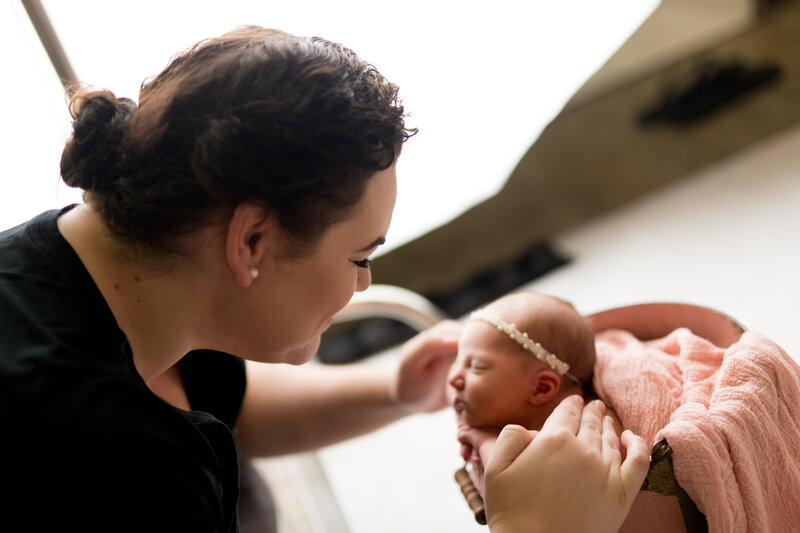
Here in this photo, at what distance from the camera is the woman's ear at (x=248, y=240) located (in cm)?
74

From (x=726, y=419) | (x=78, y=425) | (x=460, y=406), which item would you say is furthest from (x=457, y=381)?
(x=78, y=425)

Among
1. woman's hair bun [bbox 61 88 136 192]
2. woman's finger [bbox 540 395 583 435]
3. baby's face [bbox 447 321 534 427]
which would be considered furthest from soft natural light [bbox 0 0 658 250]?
woman's finger [bbox 540 395 583 435]

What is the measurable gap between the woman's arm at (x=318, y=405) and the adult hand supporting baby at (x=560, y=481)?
424mm

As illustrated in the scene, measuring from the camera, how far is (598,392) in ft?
3.00

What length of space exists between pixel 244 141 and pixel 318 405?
0.58 m

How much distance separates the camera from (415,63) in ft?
4.41

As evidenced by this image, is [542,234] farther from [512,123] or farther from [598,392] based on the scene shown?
[598,392]

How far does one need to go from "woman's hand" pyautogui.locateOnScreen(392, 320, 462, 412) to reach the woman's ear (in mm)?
362

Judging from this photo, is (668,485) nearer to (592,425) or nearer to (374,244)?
(592,425)

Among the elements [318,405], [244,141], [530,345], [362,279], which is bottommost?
[318,405]

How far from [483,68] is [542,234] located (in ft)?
2.23

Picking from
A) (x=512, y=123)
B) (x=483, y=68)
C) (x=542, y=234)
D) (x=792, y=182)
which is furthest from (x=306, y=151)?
(x=542, y=234)

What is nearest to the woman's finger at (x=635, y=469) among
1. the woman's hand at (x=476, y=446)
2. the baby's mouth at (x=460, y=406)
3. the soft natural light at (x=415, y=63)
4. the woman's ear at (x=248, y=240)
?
the woman's hand at (x=476, y=446)

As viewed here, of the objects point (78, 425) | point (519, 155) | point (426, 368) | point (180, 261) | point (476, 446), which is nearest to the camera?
point (78, 425)
